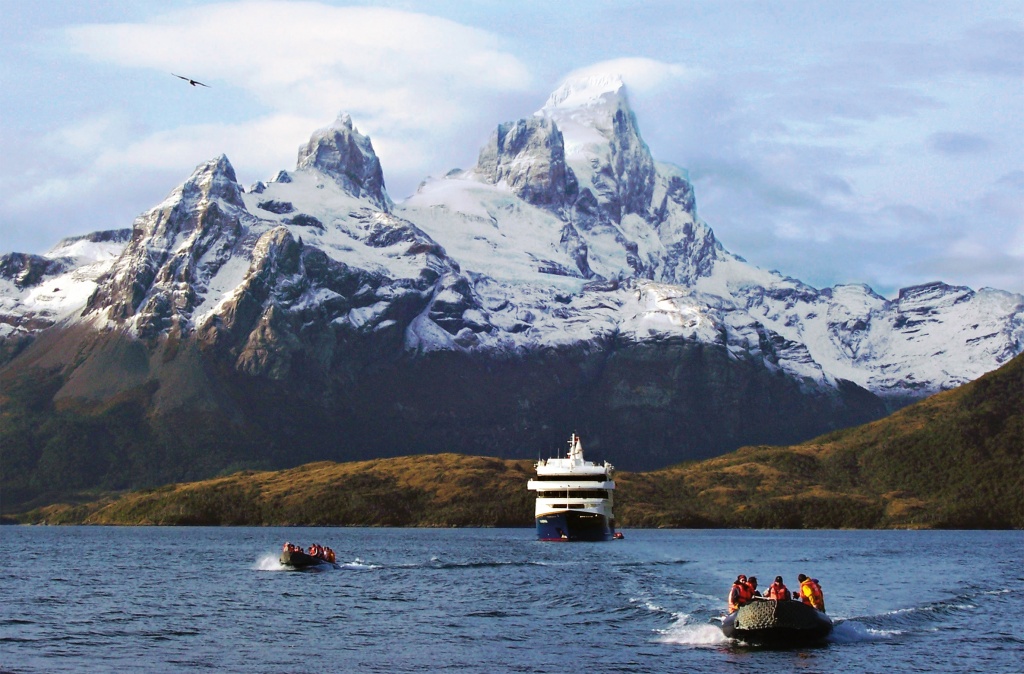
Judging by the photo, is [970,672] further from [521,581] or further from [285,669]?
[521,581]

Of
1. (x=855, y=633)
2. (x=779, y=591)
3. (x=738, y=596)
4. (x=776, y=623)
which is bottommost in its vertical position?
(x=855, y=633)

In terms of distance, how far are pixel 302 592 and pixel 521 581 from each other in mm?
29845

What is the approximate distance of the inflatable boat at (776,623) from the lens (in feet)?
409

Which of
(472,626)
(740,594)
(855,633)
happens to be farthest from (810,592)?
(472,626)

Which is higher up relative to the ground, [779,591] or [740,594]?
[779,591]

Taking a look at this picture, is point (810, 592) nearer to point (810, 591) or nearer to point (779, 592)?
point (810, 591)

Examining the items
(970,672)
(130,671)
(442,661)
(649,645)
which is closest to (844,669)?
(970,672)

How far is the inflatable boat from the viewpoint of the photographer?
12481 centimetres

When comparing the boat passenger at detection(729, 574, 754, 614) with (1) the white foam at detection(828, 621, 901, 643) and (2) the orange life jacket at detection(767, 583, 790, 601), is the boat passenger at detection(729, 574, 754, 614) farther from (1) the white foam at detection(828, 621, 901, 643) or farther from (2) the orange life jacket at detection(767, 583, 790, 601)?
(1) the white foam at detection(828, 621, 901, 643)

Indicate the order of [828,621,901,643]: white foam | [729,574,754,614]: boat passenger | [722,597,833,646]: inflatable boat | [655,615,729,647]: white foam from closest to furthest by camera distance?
1. [722,597,833,646]: inflatable boat
2. [655,615,729,647]: white foam
3. [729,574,754,614]: boat passenger
4. [828,621,901,643]: white foam

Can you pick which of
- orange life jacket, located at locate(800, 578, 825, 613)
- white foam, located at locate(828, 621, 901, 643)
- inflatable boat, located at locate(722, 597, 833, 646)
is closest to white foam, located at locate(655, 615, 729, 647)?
inflatable boat, located at locate(722, 597, 833, 646)

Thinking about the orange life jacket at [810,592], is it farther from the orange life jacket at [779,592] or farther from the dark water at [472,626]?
the dark water at [472,626]

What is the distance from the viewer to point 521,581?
191 meters

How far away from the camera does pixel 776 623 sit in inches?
4904
